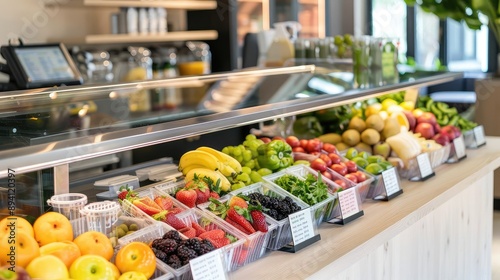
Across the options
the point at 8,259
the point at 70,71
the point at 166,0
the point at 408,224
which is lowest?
the point at 408,224

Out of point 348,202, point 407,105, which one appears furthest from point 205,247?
point 407,105

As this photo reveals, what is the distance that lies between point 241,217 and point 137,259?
17.4 inches

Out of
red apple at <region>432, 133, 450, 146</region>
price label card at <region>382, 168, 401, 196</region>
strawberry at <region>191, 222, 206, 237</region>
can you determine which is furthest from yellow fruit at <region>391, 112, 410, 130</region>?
strawberry at <region>191, 222, 206, 237</region>

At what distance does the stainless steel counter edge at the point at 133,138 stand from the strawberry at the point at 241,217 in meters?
0.26

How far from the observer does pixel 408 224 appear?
8.65 ft

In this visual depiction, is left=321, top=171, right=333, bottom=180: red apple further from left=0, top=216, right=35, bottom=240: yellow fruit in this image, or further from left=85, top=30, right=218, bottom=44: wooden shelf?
left=85, top=30, right=218, bottom=44: wooden shelf

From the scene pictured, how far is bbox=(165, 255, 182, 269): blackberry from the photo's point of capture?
1780mm

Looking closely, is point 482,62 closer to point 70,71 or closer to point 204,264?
point 70,71

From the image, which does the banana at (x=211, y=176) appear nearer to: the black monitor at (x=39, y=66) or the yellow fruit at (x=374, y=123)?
the yellow fruit at (x=374, y=123)

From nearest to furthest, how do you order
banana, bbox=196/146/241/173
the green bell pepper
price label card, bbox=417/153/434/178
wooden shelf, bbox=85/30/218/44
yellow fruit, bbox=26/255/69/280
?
yellow fruit, bbox=26/255/69/280 → banana, bbox=196/146/241/173 → the green bell pepper → price label card, bbox=417/153/434/178 → wooden shelf, bbox=85/30/218/44

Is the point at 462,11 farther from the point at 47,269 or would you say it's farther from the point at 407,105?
the point at 47,269

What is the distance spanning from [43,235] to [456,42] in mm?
9757

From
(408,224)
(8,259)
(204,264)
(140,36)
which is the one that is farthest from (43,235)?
(140,36)

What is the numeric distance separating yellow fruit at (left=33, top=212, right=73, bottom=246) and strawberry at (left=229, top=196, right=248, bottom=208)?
530 millimetres
